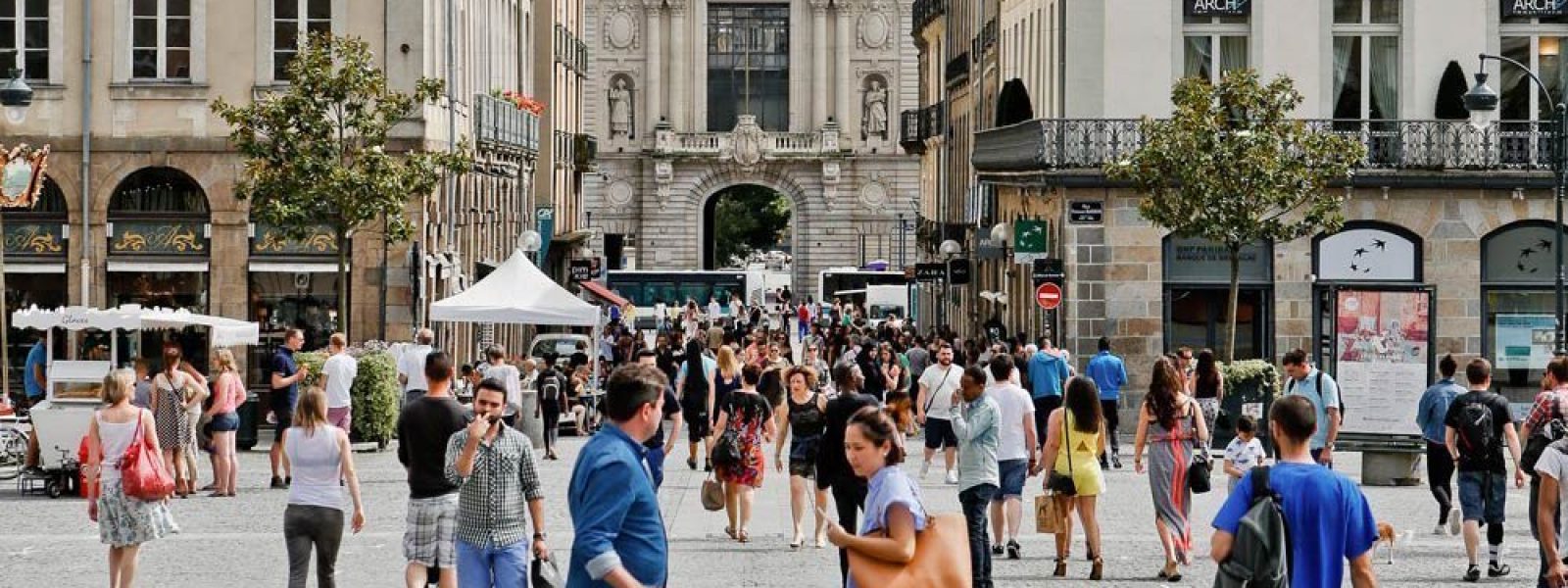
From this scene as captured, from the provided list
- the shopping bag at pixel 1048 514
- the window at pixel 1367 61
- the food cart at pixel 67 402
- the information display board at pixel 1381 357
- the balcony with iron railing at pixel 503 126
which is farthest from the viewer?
the balcony with iron railing at pixel 503 126

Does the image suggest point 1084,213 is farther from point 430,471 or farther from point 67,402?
point 430,471

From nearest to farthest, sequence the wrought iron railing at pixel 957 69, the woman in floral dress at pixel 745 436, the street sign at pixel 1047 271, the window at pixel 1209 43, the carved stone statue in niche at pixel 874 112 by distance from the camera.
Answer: the woman in floral dress at pixel 745 436
the street sign at pixel 1047 271
the window at pixel 1209 43
the wrought iron railing at pixel 957 69
the carved stone statue in niche at pixel 874 112

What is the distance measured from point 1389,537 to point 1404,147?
20790 mm

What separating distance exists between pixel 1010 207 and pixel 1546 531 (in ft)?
112

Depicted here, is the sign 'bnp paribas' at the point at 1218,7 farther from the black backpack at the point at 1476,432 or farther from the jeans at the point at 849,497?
the jeans at the point at 849,497

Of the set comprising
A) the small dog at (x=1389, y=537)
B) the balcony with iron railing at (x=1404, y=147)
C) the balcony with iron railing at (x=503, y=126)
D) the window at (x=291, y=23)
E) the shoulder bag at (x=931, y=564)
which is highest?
the window at (x=291, y=23)

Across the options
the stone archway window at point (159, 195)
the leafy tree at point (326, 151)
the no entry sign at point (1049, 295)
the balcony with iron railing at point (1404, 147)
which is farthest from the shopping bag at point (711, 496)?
the stone archway window at point (159, 195)

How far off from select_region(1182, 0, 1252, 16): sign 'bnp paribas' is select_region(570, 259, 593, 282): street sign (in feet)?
60.0

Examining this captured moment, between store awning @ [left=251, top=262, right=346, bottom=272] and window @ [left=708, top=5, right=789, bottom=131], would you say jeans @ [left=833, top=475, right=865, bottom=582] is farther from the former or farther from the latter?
window @ [left=708, top=5, right=789, bottom=131]

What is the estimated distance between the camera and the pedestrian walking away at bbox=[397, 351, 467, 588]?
14312 mm

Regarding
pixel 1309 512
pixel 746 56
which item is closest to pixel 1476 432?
pixel 1309 512

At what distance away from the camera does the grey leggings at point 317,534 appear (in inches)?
580

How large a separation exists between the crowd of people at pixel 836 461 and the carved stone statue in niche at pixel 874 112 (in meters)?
84.9

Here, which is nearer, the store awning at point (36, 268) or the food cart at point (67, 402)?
the food cart at point (67, 402)
